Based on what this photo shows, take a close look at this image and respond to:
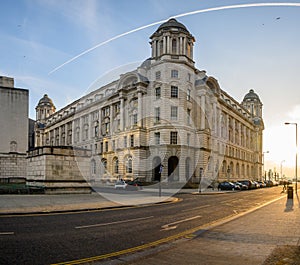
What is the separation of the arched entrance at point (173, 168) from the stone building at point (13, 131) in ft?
88.0

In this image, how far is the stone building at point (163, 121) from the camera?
60.3m

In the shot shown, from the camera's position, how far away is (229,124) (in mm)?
90438

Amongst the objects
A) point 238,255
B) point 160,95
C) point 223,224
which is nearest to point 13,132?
point 160,95

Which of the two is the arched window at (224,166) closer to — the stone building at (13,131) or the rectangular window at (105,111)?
the rectangular window at (105,111)

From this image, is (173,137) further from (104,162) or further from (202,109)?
(104,162)

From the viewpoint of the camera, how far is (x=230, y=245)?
9.23 metres

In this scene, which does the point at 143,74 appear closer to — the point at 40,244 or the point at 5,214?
the point at 5,214

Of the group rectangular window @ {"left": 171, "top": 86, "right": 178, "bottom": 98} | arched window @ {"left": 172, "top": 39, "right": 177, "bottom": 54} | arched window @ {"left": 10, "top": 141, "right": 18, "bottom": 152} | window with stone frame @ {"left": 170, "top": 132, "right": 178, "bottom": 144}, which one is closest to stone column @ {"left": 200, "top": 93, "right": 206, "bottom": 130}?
rectangular window @ {"left": 171, "top": 86, "right": 178, "bottom": 98}

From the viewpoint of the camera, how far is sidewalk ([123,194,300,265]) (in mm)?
7648

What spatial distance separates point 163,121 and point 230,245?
51.2 m

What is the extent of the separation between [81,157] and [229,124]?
67.0 metres

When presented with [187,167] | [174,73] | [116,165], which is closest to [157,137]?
[187,167]

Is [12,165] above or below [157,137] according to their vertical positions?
below

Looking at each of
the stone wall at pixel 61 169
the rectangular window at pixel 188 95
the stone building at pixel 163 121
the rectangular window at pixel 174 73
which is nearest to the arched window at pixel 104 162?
the stone building at pixel 163 121
